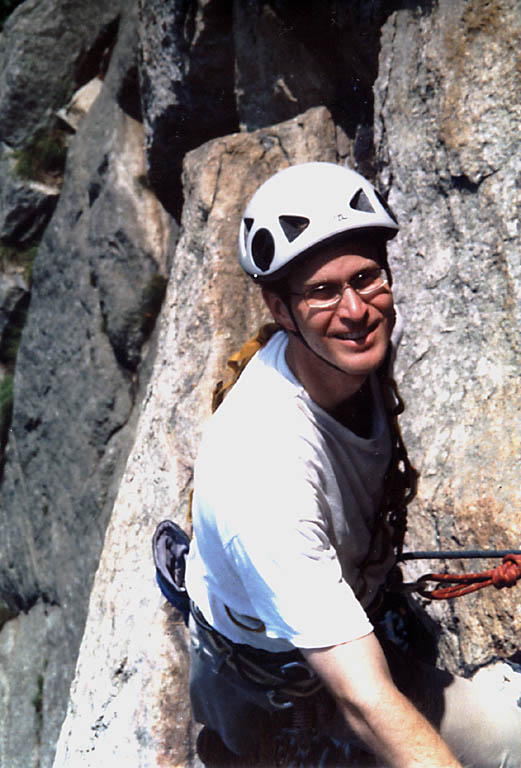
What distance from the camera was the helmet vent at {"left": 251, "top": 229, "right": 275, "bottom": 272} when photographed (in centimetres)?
224

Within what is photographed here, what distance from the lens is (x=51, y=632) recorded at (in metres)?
6.40

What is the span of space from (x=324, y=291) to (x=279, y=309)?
0.16 meters

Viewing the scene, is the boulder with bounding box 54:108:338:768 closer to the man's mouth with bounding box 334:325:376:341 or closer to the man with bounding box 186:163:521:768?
the man with bounding box 186:163:521:768

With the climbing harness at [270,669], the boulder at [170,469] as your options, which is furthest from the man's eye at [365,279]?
the boulder at [170,469]

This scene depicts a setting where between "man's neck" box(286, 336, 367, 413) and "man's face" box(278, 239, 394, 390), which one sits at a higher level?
"man's face" box(278, 239, 394, 390)

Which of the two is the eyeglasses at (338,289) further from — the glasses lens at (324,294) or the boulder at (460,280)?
the boulder at (460,280)

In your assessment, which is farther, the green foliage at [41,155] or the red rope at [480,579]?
the green foliage at [41,155]

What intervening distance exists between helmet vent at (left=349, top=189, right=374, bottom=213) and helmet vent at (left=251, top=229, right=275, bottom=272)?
10.0 inches

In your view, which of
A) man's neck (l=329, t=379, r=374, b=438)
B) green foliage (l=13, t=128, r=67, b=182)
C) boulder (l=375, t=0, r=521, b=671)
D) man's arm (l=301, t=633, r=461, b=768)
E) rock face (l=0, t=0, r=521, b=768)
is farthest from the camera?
green foliage (l=13, t=128, r=67, b=182)

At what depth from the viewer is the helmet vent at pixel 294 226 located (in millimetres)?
2182

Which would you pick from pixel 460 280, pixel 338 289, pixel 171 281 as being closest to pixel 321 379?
pixel 338 289

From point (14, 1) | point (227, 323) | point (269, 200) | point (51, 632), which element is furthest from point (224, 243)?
point (14, 1)

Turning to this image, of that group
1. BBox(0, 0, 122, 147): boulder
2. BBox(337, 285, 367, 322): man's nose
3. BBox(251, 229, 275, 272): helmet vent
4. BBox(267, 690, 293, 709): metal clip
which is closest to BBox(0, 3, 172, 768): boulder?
BBox(0, 0, 122, 147): boulder

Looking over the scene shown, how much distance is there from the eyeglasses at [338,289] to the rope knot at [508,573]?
3.06 feet
